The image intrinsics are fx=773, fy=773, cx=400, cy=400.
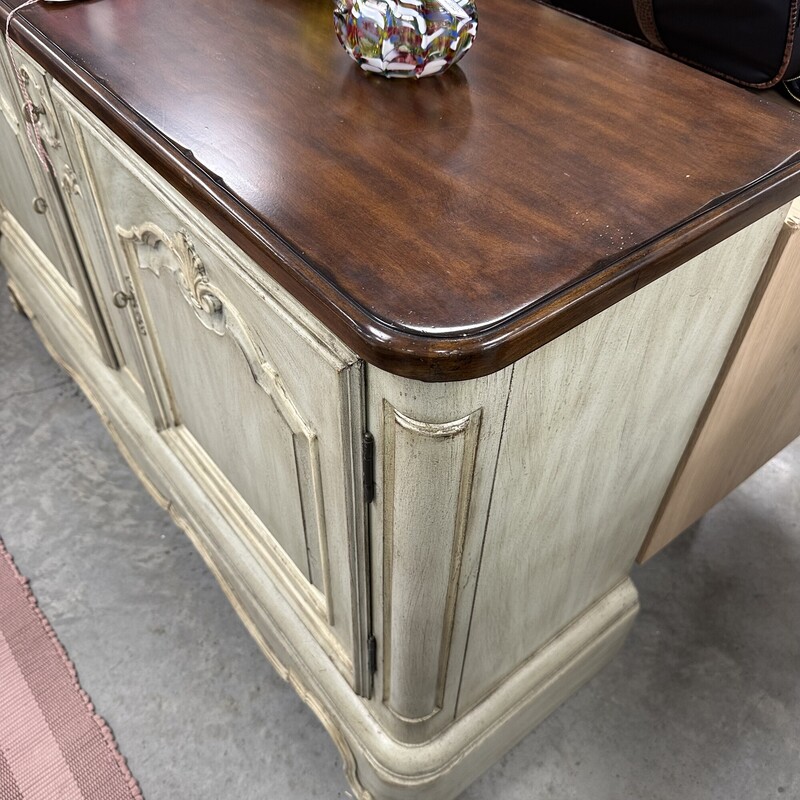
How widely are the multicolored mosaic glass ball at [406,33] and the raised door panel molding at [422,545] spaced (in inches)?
12.4

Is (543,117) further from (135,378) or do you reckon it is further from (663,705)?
(663,705)

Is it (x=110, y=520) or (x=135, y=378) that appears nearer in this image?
(x=135, y=378)

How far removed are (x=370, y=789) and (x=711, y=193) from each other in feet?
2.62

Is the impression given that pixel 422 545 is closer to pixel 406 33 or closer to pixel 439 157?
pixel 439 157

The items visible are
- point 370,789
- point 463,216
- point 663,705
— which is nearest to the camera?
point 463,216

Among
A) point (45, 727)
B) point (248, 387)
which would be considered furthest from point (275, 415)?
point (45, 727)

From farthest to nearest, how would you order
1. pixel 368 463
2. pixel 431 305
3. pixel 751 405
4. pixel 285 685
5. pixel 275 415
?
pixel 285 685
pixel 751 405
pixel 275 415
pixel 368 463
pixel 431 305

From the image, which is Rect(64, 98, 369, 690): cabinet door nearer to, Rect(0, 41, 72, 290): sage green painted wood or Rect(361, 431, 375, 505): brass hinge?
Rect(361, 431, 375, 505): brass hinge

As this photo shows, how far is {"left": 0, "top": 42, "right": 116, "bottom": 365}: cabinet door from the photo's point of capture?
0.85 metres

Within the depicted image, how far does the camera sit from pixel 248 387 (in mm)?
737

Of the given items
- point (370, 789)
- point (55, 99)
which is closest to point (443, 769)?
point (370, 789)

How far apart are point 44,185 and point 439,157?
671 millimetres

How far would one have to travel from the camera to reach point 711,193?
55 centimetres

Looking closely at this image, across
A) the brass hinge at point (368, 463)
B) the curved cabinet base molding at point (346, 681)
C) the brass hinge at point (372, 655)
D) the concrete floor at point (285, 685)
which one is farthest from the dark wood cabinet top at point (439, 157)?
the concrete floor at point (285, 685)
